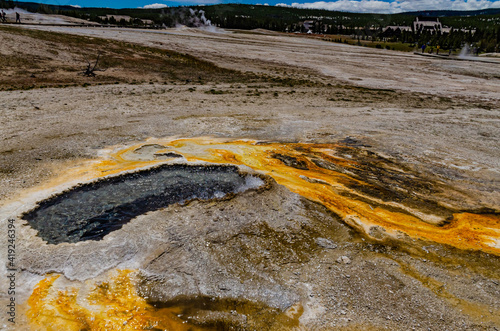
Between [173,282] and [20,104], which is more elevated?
[20,104]

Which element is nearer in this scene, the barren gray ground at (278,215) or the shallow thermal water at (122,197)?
the barren gray ground at (278,215)

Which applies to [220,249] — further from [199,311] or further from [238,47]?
[238,47]

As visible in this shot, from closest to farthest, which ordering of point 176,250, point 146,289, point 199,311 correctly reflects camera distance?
point 199,311 < point 146,289 < point 176,250

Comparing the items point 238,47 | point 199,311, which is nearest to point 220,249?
point 199,311

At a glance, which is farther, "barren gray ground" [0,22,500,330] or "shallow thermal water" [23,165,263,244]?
"shallow thermal water" [23,165,263,244]
